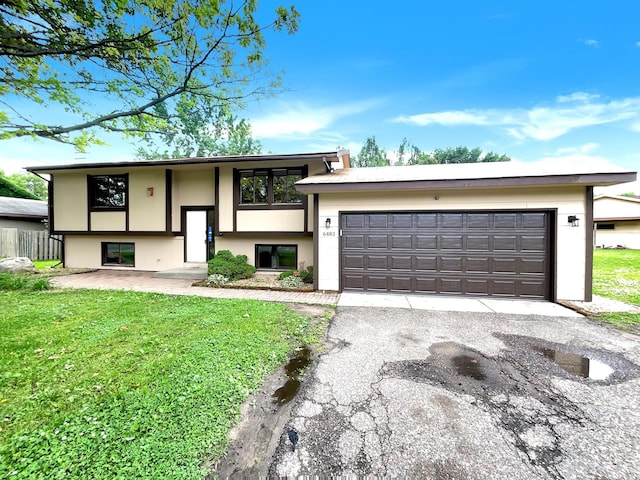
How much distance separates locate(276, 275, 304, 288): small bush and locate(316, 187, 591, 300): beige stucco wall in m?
0.75

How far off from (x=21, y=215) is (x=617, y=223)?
41.9 metres

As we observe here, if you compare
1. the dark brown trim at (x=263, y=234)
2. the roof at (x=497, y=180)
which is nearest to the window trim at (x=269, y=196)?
the dark brown trim at (x=263, y=234)

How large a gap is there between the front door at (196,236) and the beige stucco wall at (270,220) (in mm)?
1908

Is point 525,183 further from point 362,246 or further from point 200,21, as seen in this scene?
point 200,21

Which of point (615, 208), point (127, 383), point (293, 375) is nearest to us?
point (127, 383)

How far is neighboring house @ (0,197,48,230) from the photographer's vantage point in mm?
14492

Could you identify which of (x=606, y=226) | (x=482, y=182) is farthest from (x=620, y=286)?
(x=606, y=226)

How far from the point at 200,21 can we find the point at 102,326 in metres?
5.78

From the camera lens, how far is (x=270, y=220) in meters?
8.62

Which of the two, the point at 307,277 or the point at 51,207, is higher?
the point at 51,207

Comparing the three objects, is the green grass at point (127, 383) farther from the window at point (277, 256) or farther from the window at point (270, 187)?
the window at point (270, 187)

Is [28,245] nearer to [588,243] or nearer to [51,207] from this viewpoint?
[51,207]

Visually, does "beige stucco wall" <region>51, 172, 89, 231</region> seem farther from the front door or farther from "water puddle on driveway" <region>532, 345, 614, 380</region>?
"water puddle on driveway" <region>532, 345, 614, 380</region>

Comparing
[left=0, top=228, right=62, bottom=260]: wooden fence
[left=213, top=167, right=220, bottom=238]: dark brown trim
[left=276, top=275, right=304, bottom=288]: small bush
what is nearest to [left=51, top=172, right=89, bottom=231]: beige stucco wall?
[left=0, top=228, right=62, bottom=260]: wooden fence
